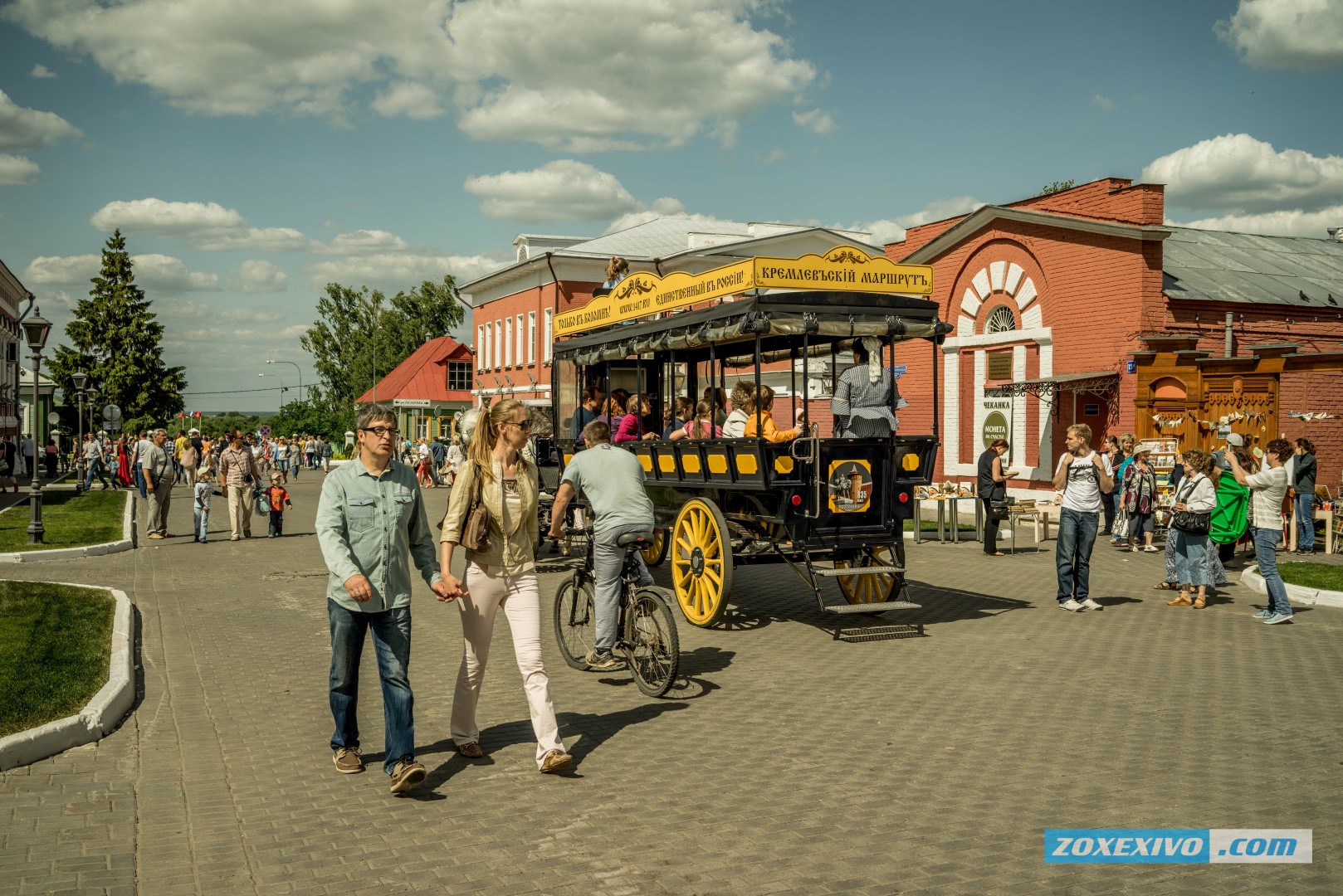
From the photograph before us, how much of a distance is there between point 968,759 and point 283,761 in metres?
3.66

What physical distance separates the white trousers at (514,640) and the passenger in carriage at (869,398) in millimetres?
4992

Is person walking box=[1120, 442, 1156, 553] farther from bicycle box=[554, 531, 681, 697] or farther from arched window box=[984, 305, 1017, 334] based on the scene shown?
bicycle box=[554, 531, 681, 697]

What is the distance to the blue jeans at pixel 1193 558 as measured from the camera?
12016 mm

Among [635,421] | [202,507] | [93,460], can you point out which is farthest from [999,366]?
[93,460]

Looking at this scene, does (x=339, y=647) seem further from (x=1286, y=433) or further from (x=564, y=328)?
(x=1286, y=433)

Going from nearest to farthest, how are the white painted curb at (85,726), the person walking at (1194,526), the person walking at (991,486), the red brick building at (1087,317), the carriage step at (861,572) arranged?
the white painted curb at (85,726) → the carriage step at (861,572) → the person walking at (1194,526) → the person walking at (991,486) → the red brick building at (1087,317)

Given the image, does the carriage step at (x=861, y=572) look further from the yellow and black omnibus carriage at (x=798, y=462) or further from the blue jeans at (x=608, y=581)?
the blue jeans at (x=608, y=581)

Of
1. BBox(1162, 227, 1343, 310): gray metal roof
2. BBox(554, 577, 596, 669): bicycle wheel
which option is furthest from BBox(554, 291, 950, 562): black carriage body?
BBox(1162, 227, 1343, 310): gray metal roof

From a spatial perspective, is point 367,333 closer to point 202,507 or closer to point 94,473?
point 94,473

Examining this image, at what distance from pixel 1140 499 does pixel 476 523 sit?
1414 centimetres

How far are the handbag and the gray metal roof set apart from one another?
741 inches

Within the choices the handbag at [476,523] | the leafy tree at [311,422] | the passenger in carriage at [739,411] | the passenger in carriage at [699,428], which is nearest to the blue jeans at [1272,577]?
the passenger in carriage at [739,411]

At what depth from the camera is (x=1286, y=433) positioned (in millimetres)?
20953

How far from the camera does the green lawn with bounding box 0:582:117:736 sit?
23.0ft
